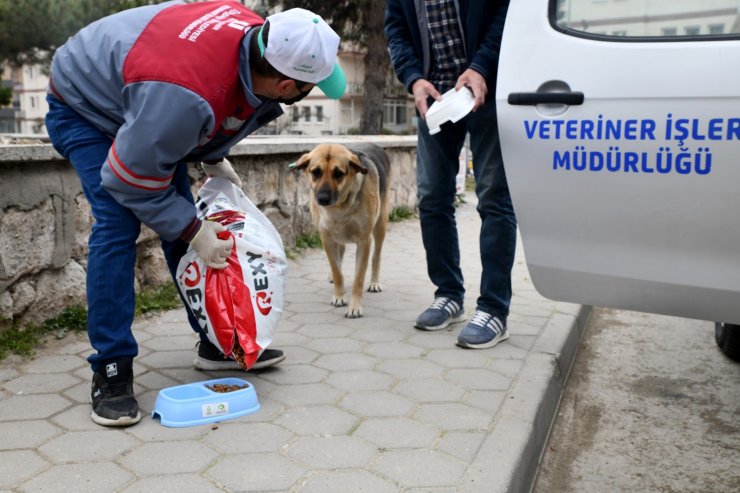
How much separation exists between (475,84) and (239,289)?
138 cm

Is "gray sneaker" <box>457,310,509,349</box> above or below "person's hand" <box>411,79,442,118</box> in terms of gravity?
below

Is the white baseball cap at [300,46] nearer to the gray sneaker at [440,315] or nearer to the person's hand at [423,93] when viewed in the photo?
the person's hand at [423,93]

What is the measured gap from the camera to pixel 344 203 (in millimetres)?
4348

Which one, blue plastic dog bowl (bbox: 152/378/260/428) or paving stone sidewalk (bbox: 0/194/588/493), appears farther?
blue plastic dog bowl (bbox: 152/378/260/428)

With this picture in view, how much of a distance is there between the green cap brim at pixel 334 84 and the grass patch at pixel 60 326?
1842mm

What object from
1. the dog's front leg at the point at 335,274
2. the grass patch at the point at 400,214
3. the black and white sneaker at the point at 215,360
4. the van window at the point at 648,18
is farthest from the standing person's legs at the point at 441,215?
the grass patch at the point at 400,214

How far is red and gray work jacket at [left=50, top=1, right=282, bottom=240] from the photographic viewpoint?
2.27 metres

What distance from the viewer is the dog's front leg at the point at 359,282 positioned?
4191mm

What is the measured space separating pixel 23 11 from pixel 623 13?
2078 cm

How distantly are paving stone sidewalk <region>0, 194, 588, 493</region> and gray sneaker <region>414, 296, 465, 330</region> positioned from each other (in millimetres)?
51

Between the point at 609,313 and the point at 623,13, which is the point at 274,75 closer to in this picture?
the point at 623,13

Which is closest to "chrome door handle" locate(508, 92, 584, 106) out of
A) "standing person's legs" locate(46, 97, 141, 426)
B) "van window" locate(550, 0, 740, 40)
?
"van window" locate(550, 0, 740, 40)

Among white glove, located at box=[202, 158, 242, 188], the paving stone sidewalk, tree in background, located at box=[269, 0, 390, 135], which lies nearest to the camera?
the paving stone sidewalk

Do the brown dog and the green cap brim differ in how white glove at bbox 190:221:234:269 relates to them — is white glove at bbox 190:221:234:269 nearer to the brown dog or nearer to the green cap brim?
the green cap brim
